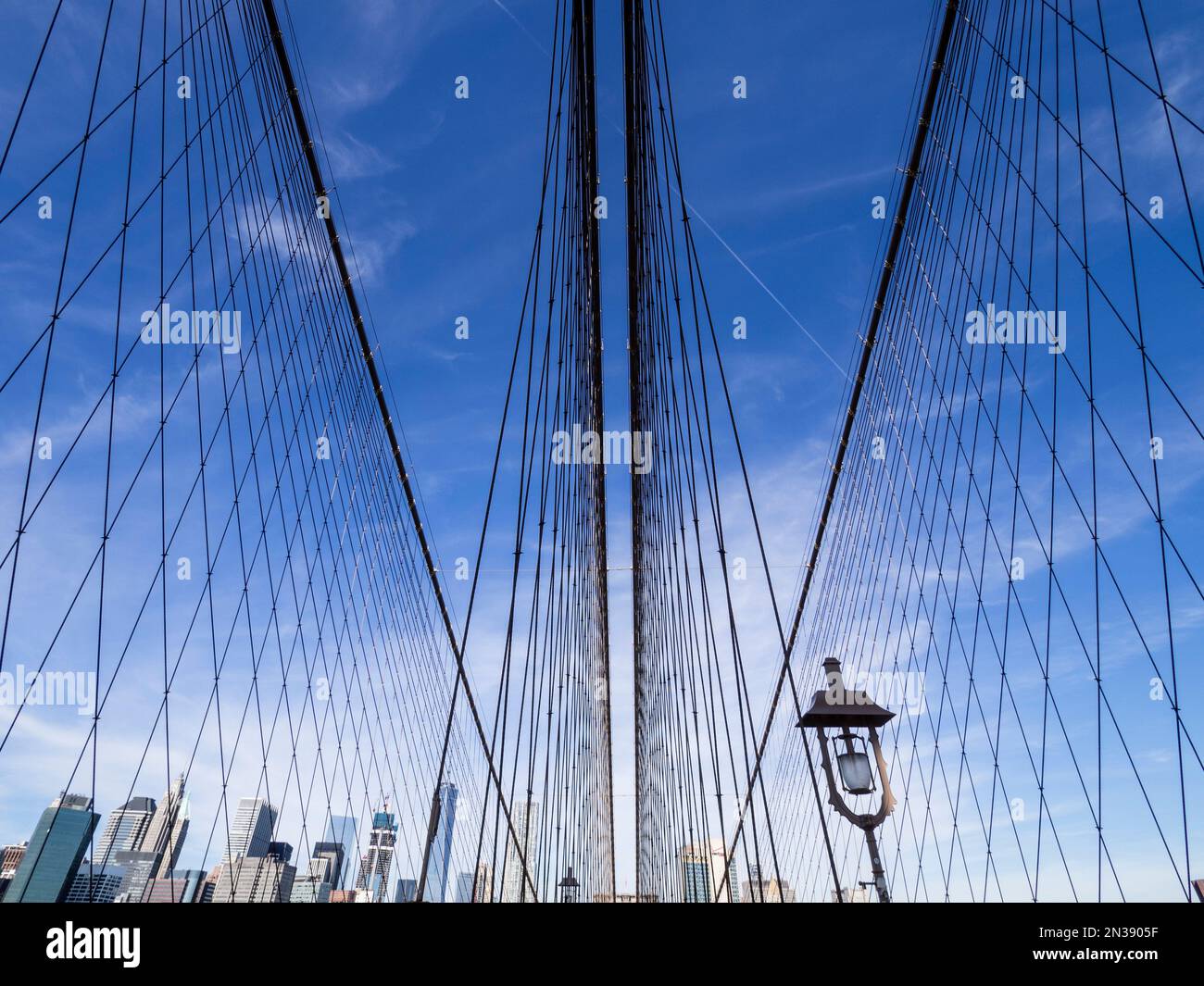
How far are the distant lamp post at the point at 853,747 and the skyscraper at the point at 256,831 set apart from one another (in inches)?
180

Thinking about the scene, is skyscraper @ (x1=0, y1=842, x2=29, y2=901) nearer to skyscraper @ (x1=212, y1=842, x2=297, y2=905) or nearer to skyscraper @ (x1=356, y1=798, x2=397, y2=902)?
skyscraper @ (x1=212, y1=842, x2=297, y2=905)

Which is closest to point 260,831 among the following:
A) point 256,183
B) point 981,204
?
point 256,183

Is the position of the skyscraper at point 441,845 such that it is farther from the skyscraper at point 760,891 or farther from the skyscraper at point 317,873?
the skyscraper at point 760,891

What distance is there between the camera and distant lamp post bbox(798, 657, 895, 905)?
3797 millimetres

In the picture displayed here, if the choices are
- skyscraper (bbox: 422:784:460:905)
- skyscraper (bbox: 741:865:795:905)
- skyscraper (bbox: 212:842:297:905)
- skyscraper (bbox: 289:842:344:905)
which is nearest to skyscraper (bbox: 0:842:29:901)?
skyscraper (bbox: 212:842:297:905)

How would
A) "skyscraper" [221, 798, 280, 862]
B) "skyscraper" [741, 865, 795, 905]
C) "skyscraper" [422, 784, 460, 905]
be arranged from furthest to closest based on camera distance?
Answer: "skyscraper" [221, 798, 280, 862] < "skyscraper" [422, 784, 460, 905] < "skyscraper" [741, 865, 795, 905]

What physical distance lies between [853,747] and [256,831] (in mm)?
19549

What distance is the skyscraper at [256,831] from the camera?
9.35 meters

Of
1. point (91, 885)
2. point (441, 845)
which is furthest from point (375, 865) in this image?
point (441, 845)

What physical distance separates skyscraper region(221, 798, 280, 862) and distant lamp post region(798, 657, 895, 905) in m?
4.58

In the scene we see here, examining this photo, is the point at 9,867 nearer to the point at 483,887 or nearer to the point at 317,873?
the point at 317,873

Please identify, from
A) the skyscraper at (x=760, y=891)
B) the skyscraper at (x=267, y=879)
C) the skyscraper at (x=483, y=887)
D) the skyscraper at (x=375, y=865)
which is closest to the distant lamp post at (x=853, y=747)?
the skyscraper at (x=760, y=891)

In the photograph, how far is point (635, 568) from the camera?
1535 centimetres
